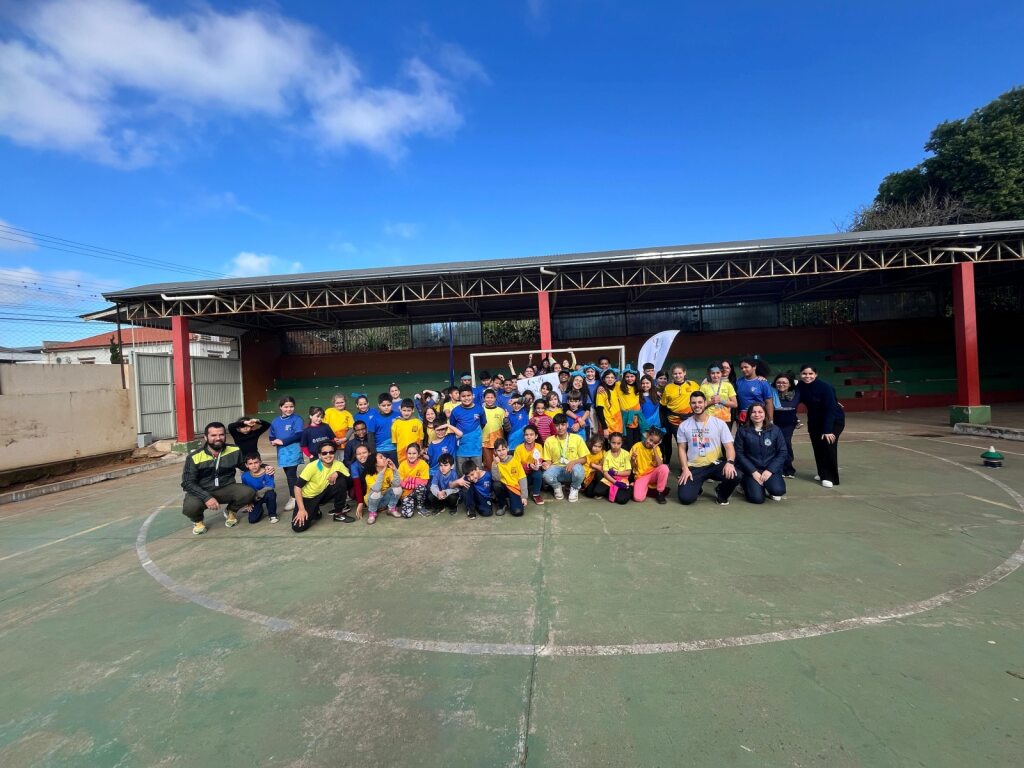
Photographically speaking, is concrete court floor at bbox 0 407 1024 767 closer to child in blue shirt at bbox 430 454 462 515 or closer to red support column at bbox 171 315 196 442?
child in blue shirt at bbox 430 454 462 515

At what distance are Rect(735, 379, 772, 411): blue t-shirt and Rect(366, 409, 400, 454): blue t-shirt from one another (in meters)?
5.03

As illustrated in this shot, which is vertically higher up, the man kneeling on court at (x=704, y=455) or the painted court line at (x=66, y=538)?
the man kneeling on court at (x=704, y=455)

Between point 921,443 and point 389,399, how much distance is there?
1051 centimetres

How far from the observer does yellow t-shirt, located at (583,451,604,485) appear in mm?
5781

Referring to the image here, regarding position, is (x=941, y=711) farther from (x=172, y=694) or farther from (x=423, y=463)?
(x=423, y=463)

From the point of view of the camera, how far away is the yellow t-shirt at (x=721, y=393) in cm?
600

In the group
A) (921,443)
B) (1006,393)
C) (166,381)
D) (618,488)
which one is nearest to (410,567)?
(618,488)

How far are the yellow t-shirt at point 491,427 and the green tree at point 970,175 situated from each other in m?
23.9

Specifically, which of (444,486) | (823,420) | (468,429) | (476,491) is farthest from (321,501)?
(823,420)

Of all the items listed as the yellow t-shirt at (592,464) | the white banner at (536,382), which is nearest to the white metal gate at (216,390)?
the white banner at (536,382)

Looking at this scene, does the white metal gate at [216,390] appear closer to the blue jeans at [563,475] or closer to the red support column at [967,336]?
the blue jeans at [563,475]

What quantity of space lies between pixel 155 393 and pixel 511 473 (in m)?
12.7

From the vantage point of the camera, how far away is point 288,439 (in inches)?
237

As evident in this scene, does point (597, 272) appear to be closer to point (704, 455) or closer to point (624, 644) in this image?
point (704, 455)
